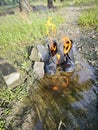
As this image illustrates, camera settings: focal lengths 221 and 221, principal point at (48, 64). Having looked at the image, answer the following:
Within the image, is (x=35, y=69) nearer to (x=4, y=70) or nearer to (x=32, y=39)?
(x=4, y=70)

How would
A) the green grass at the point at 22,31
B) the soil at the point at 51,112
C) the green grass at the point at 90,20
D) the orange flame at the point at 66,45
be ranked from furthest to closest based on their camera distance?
the green grass at the point at 90,20, the green grass at the point at 22,31, the orange flame at the point at 66,45, the soil at the point at 51,112

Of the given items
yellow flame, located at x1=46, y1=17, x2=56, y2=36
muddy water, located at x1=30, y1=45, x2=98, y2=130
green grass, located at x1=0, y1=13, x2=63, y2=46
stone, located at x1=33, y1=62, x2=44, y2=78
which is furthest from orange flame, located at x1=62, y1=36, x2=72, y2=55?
yellow flame, located at x1=46, y1=17, x2=56, y2=36

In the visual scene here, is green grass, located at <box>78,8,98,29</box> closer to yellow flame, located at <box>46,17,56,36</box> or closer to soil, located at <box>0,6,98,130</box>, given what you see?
yellow flame, located at <box>46,17,56,36</box>

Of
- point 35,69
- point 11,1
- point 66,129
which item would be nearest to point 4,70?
point 35,69

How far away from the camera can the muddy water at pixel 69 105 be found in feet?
13.1

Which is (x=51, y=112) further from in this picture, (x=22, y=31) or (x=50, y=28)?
(x=50, y=28)

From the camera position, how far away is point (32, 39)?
7.61 metres

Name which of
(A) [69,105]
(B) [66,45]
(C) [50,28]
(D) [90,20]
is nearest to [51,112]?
(A) [69,105]

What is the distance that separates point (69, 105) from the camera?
458 cm

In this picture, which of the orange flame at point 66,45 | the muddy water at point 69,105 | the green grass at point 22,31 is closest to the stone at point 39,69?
the muddy water at point 69,105

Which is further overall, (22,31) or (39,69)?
(22,31)

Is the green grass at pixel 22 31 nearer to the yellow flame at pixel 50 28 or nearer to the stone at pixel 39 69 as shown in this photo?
the yellow flame at pixel 50 28

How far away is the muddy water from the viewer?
13.1 feet

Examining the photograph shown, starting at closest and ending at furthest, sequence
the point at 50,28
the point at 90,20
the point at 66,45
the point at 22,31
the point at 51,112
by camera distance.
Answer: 1. the point at 51,112
2. the point at 66,45
3. the point at 22,31
4. the point at 50,28
5. the point at 90,20
